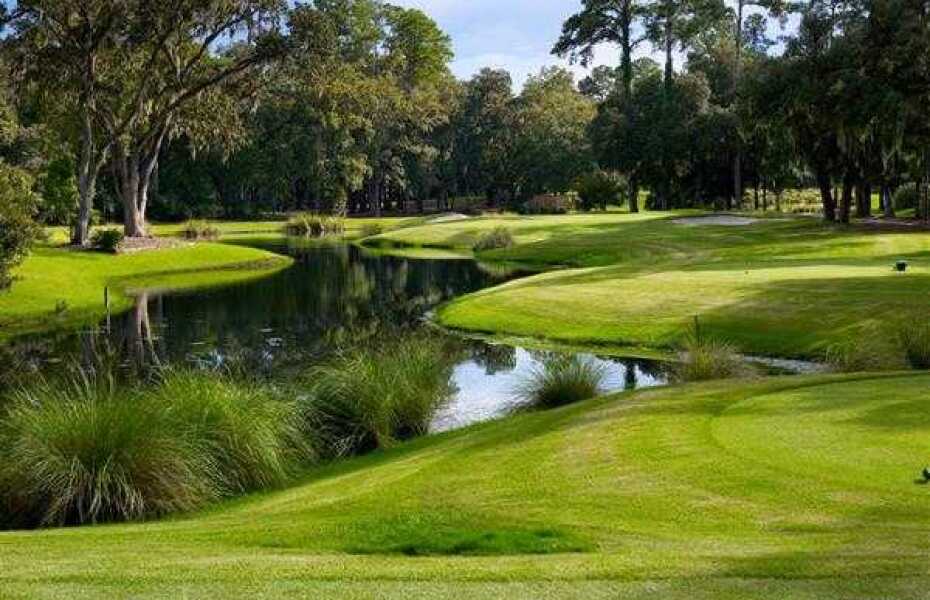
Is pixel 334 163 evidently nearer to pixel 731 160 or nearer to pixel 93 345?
pixel 731 160

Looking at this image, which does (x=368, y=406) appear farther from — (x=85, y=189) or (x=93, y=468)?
(x=85, y=189)

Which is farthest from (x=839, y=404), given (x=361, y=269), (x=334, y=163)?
(x=334, y=163)

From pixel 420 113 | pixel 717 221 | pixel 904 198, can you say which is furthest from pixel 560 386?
pixel 420 113

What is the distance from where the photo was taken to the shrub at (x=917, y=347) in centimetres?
2145

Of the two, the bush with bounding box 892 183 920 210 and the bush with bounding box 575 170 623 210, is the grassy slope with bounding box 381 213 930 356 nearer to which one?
the bush with bounding box 892 183 920 210

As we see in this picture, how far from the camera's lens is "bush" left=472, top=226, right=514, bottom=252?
66000 mm

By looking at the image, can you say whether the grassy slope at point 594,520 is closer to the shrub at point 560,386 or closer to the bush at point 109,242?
the shrub at point 560,386

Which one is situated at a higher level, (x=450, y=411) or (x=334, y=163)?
(x=334, y=163)

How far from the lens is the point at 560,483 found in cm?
1152

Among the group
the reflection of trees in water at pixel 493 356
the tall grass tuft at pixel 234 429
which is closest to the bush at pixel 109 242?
the reflection of trees in water at pixel 493 356

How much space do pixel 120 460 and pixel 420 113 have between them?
10742 cm

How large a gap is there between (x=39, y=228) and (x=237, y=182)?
80170mm

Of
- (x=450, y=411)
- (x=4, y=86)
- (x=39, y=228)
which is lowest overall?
(x=450, y=411)

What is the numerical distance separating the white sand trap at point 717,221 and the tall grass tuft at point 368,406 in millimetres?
47406
